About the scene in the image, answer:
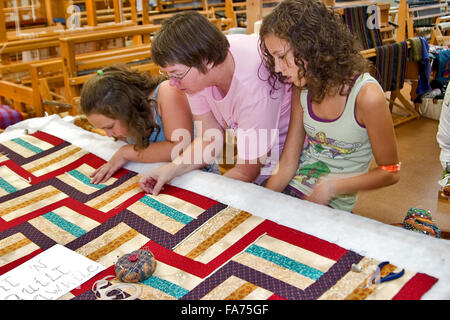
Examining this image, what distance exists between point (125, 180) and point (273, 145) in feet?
1.78

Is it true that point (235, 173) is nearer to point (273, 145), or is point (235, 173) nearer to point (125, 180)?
point (273, 145)

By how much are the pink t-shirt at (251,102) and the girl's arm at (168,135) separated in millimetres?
162

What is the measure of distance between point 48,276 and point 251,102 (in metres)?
0.75

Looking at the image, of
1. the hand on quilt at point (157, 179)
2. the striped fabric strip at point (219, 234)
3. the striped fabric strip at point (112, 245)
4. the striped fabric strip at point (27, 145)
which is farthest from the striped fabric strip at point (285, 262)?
the striped fabric strip at point (27, 145)

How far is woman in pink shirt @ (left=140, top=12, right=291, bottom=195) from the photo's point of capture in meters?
1.26

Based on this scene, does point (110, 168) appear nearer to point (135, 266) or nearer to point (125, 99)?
point (125, 99)

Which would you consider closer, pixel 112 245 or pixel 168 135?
pixel 112 245

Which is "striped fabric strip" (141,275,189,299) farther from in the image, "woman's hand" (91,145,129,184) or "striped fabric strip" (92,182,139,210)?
"woman's hand" (91,145,129,184)

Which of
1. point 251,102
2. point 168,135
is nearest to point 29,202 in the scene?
point 168,135

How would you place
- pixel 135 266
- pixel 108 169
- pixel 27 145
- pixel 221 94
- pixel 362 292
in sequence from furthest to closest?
pixel 27 145, pixel 108 169, pixel 221 94, pixel 135 266, pixel 362 292

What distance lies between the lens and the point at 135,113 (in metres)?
1.54

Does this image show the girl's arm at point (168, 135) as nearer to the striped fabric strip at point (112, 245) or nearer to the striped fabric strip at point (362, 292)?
the striped fabric strip at point (112, 245)

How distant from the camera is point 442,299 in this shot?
33.2 inches
